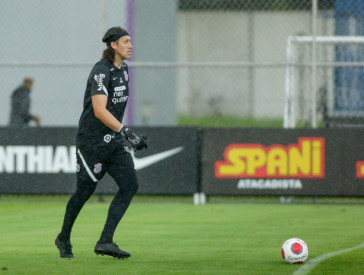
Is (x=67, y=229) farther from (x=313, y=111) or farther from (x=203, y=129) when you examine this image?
(x=313, y=111)

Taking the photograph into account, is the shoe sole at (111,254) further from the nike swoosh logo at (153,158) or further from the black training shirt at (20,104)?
the black training shirt at (20,104)

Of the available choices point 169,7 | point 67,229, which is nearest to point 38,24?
point 169,7

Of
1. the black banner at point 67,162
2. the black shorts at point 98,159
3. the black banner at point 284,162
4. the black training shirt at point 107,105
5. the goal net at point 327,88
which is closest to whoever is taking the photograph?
the black training shirt at point 107,105

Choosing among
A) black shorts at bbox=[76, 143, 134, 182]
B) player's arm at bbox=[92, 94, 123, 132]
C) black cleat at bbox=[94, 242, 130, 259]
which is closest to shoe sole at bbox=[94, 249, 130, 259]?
black cleat at bbox=[94, 242, 130, 259]

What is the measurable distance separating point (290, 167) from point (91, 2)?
18.6ft

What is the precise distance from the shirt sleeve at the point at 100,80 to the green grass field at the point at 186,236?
62.8 inches

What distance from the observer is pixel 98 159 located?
28.8 feet

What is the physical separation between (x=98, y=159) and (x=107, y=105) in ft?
1.75

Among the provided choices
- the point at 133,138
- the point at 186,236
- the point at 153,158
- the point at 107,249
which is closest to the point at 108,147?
the point at 133,138

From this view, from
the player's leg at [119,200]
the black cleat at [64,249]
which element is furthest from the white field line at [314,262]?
the black cleat at [64,249]

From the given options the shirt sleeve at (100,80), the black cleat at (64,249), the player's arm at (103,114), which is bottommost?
the black cleat at (64,249)

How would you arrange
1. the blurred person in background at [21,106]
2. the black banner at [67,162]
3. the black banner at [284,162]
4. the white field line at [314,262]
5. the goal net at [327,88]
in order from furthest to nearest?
the blurred person in background at [21,106] < the goal net at [327,88] < the black banner at [67,162] < the black banner at [284,162] < the white field line at [314,262]

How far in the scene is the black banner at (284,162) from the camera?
1496cm

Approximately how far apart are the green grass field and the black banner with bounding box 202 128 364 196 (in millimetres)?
323
